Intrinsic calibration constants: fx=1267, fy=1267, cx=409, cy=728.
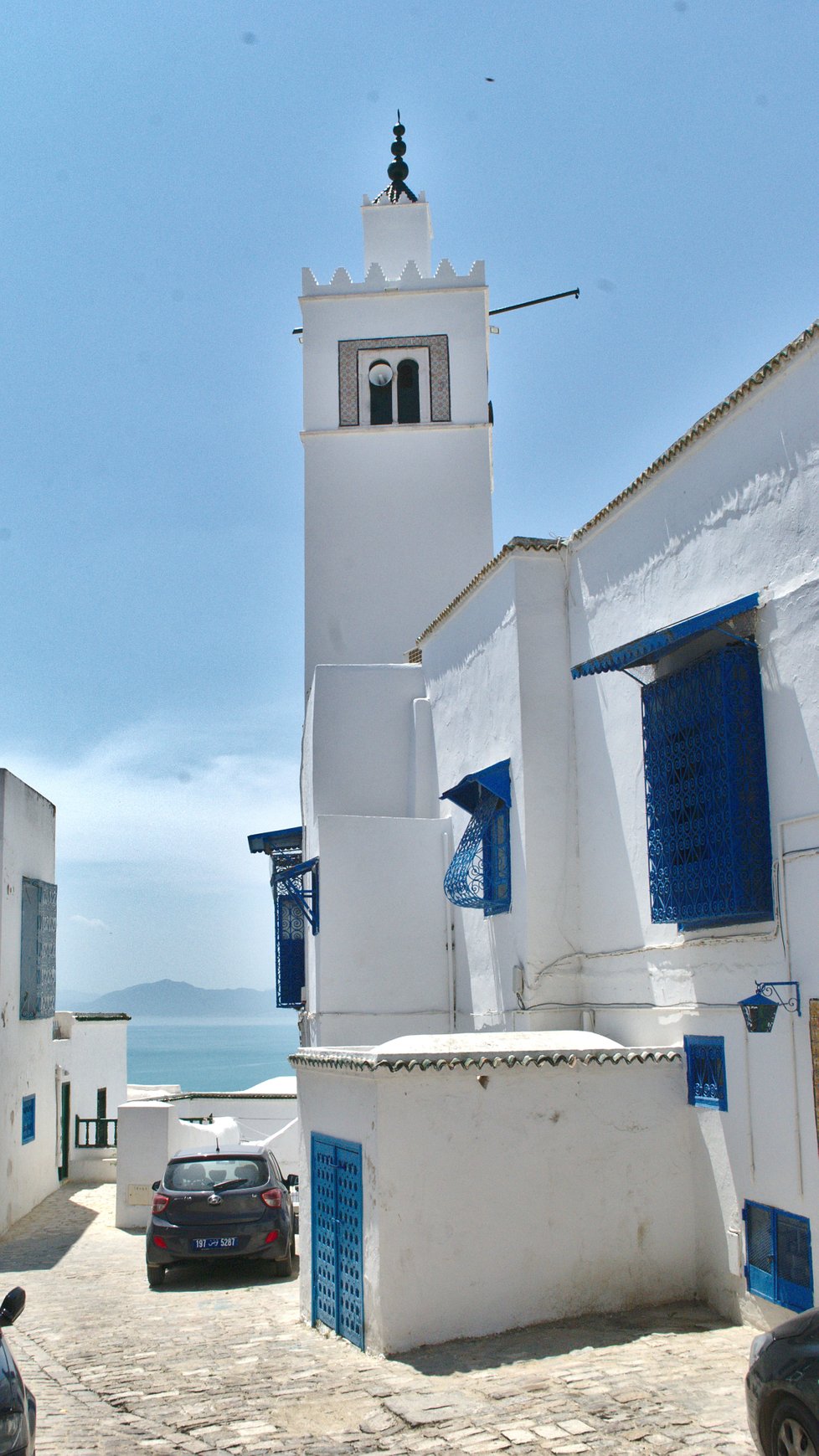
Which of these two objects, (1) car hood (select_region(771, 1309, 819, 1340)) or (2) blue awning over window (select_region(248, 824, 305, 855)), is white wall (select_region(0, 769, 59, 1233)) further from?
(1) car hood (select_region(771, 1309, 819, 1340))

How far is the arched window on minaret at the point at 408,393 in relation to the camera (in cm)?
2125

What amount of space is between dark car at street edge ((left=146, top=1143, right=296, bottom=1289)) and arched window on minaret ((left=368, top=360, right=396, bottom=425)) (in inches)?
527

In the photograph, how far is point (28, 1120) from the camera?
16.6 metres

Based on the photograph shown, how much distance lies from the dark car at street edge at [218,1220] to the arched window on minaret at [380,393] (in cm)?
1338

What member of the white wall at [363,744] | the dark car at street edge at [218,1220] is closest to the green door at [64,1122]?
the white wall at [363,744]

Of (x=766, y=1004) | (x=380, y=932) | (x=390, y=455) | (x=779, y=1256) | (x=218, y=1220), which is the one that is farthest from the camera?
(x=390, y=455)

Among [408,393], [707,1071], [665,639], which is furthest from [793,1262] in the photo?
[408,393]

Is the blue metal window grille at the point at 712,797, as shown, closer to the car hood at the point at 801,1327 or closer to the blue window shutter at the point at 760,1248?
the blue window shutter at the point at 760,1248

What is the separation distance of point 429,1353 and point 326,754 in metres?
9.01

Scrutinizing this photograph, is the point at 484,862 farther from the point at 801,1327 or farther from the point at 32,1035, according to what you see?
the point at 32,1035

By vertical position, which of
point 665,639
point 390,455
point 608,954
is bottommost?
point 608,954

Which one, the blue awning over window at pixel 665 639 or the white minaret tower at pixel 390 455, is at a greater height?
the white minaret tower at pixel 390 455

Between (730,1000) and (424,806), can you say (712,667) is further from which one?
(424,806)

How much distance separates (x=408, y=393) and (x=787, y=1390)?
18.2 metres
